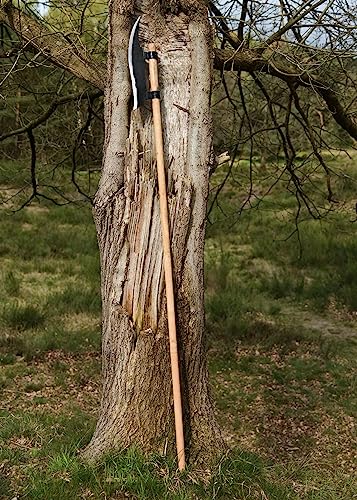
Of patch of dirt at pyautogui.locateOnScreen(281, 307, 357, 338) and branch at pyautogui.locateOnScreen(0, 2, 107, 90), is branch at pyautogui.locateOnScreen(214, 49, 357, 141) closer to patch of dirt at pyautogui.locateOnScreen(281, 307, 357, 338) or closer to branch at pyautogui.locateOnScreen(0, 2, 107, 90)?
branch at pyautogui.locateOnScreen(0, 2, 107, 90)

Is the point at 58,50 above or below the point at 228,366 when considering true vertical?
above

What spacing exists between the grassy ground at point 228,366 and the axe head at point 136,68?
5.27 ft

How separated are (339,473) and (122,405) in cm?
169

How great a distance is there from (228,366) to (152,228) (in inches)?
127

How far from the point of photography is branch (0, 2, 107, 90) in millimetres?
3939

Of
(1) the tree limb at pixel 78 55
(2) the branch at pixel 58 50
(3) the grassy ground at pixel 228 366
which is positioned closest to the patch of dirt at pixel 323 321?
(3) the grassy ground at pixel 228 366

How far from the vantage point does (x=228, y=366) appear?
605cm

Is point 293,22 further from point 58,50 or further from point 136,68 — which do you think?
point 136,68

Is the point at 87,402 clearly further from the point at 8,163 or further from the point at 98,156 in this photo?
the point at 8,163

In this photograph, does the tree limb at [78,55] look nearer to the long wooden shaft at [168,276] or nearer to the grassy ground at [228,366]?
the long wooden shaft at [168,276]

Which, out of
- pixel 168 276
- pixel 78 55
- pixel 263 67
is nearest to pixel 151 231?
pixel 168 276

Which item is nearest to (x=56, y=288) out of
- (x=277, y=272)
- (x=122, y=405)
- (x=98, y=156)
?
(x=98, y=156)

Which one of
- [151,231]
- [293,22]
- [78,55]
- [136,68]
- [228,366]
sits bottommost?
[228,366]

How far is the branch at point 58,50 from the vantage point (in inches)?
155
